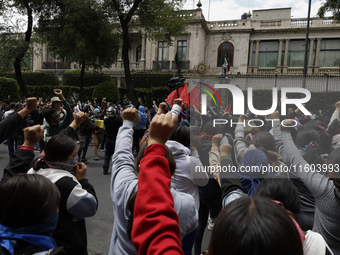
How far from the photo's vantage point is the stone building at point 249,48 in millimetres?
29234

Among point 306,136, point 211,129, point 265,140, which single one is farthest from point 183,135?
point 306,136

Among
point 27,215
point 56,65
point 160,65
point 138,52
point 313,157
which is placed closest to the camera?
point 27,215

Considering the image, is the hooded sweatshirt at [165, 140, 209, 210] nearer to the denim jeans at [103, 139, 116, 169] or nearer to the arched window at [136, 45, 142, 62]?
the denim jeans at [103, 139, 116, 169]

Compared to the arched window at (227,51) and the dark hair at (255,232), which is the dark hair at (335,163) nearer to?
the dark hair at (255,232)

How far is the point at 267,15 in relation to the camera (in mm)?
34500

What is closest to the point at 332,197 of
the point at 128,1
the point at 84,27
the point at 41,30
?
the point at 128,1

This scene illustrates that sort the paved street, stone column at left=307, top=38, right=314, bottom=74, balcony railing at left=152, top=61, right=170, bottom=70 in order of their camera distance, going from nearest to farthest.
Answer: the paved street
balcony railing at left=152, top=61, right=170, bottom=70
stone column at left=307, top=38, right=314, bottom=74

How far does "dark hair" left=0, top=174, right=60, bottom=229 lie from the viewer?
48.8 inches

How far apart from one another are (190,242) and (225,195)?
1.81 ft

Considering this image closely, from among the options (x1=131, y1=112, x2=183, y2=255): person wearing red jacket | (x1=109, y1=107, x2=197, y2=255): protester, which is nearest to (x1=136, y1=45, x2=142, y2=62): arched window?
(x1=109, y1=107, x2=197, y2=255): protester

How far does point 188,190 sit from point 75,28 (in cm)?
1496

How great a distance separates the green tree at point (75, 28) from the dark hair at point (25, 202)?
14.3 meters

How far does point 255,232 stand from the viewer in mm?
751

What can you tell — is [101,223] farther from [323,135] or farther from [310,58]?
[310,58]
